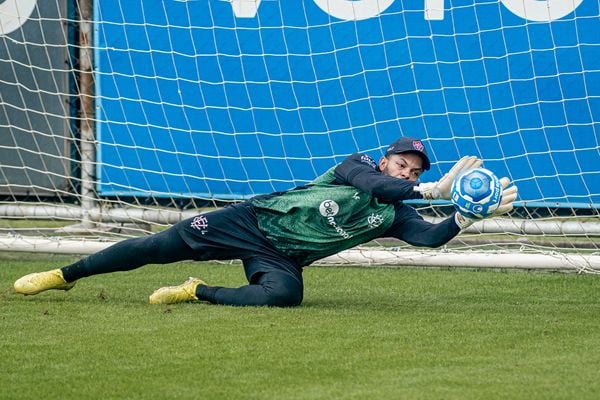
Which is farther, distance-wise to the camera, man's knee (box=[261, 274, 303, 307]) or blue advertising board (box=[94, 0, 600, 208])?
blue advertising board (box=[94, 0, 600, 208])

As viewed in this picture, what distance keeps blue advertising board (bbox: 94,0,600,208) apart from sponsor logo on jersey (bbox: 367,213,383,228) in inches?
99.6

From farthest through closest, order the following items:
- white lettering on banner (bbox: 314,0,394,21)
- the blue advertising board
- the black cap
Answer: white lettering on banner (bbox: 314,0,394,21), the blue advertising board, the black cap

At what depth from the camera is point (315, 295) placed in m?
7.62

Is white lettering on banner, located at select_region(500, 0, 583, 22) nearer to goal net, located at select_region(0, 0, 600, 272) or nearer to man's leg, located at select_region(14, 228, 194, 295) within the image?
goal net, located at select_region(0, 0, 600, 272)

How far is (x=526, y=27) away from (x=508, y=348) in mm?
3885

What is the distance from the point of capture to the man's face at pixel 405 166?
686cm

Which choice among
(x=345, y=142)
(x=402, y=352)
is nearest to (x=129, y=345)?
(x=402, y=352)

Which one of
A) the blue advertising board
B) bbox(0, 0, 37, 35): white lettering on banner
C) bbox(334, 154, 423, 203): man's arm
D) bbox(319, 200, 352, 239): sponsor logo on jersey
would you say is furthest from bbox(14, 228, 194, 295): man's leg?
bbox(0, 0, 37, 35): white lettering on banner

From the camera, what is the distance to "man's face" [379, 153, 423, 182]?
686cm

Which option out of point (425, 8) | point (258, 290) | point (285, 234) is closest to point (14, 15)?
point (425, 8)

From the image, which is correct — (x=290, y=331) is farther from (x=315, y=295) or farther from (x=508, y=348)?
(x=315, y=295)

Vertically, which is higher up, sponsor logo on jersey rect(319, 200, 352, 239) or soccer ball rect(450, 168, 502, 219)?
soccer ball rect(450, 168, 502, 219)

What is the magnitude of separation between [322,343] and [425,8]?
413cm

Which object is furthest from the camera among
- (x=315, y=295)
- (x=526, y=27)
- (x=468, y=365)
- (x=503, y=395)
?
(x=526, y=27)
